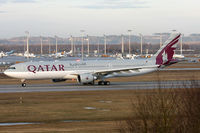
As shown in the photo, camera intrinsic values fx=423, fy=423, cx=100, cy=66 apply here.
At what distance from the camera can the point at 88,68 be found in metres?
61.9

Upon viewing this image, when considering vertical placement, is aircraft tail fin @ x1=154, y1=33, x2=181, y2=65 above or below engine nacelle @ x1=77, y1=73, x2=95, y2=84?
above

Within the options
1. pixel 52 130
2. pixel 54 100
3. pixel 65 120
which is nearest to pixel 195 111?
pixel 52 130

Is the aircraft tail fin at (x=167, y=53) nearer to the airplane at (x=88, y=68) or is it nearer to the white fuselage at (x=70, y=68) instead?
the airplane at (x=88, y=68)

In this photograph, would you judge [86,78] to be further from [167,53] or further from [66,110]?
[66,110]

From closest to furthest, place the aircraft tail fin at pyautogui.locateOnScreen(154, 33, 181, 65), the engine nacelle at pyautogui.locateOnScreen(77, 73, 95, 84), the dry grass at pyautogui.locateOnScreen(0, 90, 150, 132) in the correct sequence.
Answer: the dry grass at pyautogui.locateOnScreen(0, 90, 150, 132)
the engine nacelle at pyautogui.locateOnScreen(77, 73, 95, 84)
the aircraft tail fin at pyautogui.locateOnScreen(154, 33, 181, 65)

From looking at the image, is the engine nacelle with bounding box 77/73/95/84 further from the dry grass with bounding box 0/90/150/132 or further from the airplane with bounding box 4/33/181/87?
the dry grass with bounding box 0/90/150/132

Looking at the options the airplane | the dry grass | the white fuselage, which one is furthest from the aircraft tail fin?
the dry grass

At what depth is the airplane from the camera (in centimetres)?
5959

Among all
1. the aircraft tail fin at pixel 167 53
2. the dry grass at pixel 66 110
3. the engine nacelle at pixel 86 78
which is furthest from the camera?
the aircraft tail fin at pixel 167 53

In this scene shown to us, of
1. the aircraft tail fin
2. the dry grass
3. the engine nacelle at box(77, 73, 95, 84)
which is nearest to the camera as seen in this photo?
the dry grass

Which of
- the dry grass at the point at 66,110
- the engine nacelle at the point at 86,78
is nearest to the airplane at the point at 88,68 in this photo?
the engine nacelle at the point at 86,78

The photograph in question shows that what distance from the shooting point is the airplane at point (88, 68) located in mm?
59594

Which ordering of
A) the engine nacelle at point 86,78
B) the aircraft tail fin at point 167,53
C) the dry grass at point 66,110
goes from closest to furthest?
the dry grass at point 66,110, the engine nacelle at point 86,78, the aircraft tail fin at point 167,53

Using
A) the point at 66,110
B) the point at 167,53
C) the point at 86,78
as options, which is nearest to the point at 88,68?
the point at 86,78
